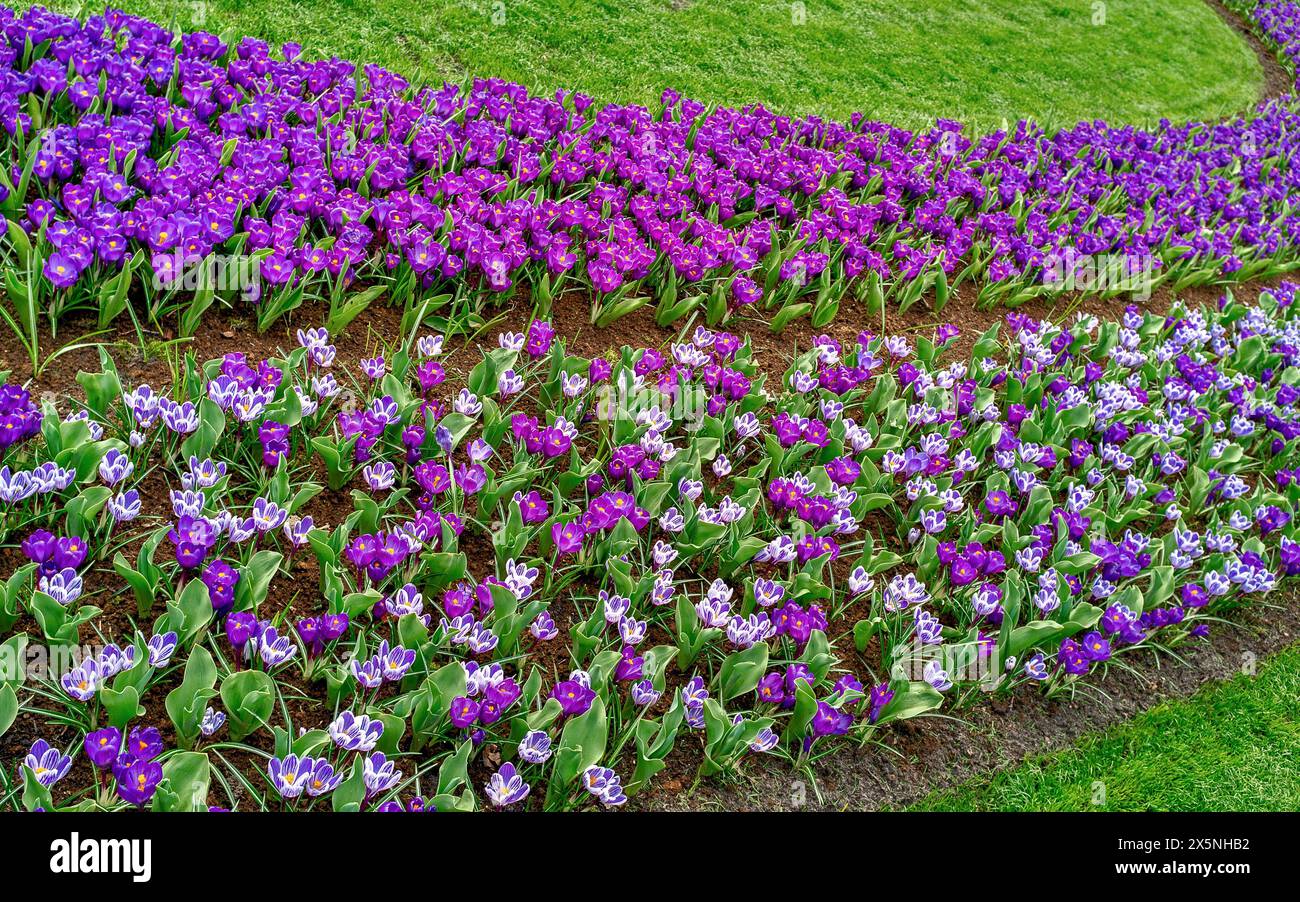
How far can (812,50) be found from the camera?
8805 millimetres

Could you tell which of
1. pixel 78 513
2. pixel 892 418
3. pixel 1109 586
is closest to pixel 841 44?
pixel 892 418

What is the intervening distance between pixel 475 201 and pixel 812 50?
567 centimetres

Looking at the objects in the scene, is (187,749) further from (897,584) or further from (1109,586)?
(1109,586)

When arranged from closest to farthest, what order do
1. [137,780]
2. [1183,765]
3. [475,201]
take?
1. [137,780]
2. [1183,765]
3. [475,201]

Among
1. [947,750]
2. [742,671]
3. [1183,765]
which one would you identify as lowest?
[1183,765]

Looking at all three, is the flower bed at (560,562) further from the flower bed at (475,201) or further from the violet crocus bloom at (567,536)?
the flower bed at (475,201)

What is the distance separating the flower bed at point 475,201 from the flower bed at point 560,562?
0.45 meters

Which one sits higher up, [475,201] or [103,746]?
[475,201]

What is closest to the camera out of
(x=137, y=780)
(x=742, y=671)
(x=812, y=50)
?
(x=137, y=780)

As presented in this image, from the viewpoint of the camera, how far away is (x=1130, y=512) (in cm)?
392

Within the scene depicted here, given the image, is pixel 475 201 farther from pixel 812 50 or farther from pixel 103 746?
pixel 812 50

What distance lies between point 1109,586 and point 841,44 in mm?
7157

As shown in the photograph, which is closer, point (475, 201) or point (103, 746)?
point (103, 746)

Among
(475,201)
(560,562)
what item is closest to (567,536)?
(560,562)
